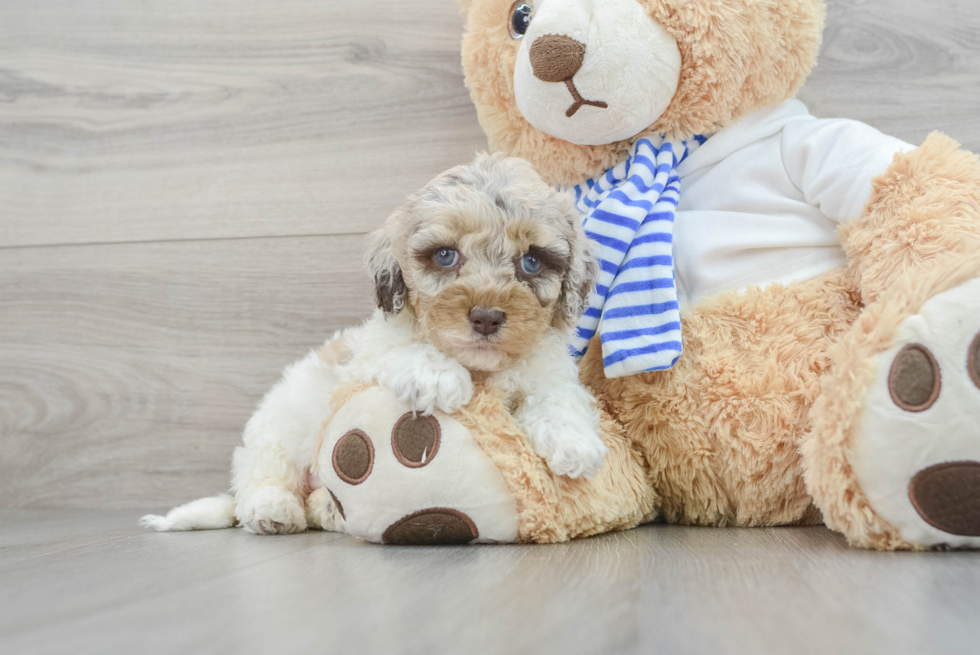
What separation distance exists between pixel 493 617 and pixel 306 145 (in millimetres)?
1483

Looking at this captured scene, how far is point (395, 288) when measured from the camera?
3.99 feet

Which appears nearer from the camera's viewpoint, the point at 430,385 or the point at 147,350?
the point at 430,385

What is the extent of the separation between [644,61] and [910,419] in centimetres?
73

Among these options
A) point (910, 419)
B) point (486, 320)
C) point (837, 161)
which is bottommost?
point (910, 419)

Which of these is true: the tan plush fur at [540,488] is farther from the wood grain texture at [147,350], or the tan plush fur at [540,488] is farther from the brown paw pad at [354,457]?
the wood grain texture at [147,350]

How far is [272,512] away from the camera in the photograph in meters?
1.36

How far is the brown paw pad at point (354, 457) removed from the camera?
1115 millimetres

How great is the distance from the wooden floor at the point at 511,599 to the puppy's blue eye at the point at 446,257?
440 millimetres

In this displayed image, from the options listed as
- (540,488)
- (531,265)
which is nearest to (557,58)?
(531,265)

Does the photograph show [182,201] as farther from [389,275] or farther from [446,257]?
[446,257]

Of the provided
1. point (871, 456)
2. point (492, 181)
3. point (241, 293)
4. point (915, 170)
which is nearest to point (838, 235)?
point (915, 170)

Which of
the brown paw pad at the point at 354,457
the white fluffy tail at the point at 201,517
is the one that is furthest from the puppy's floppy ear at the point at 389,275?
the white fluffy tail at the point at 201,517

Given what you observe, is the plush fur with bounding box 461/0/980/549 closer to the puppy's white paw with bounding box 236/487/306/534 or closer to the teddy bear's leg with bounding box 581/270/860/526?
the teddy bear's leg with bounding box 581/270/860/526

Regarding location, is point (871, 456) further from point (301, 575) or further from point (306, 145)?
point (306, 145)
